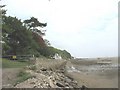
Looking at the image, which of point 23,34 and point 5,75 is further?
point 23,34

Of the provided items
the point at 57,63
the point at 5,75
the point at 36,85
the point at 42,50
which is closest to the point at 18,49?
the point at 57,63

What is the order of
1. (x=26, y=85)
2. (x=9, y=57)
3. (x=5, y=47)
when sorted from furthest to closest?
(x=9, y=57)
(x=5, y=47)
(x=26, y=85)

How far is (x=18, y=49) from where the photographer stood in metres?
53.1

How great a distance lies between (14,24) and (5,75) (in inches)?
998

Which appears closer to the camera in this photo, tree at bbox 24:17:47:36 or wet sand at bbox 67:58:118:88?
wet sand at bbox 67:58:118:88

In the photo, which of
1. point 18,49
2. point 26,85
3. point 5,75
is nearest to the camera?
point 26,85

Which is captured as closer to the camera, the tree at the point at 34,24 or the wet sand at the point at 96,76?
the wet sand at the point at 96,76

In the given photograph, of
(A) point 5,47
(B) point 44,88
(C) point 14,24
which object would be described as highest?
(C) point 14,24

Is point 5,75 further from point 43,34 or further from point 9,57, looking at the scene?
point 43,34

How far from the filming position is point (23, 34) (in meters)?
54.6

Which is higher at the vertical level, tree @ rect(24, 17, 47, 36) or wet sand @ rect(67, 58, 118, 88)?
tree @ rect(24, 17, 47, 36)

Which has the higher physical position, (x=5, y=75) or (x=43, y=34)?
(x=43, y=34)

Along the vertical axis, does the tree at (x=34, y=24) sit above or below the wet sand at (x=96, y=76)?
above

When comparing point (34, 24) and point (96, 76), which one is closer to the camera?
point (96, 76)
